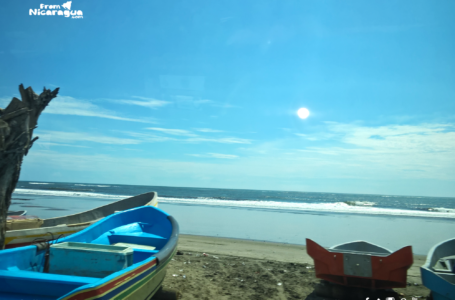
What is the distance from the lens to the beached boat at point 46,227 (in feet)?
18.1

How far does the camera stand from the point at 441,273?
414 cm

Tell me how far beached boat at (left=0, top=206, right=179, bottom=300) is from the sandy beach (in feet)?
3.98

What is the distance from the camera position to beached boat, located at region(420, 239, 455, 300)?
3.51 m

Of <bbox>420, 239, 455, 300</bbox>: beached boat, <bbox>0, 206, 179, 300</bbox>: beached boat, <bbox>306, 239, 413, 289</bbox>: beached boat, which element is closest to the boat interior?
<bbox>420, 239, 455, 300</bbox>: beached boat

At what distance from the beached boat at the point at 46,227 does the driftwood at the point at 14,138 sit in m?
1.14

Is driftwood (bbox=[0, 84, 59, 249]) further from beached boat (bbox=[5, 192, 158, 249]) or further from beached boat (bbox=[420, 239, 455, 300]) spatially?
beached boat (bbox=[420, 239, 455, 300])

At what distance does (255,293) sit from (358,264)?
1841mm

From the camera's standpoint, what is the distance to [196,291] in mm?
5004

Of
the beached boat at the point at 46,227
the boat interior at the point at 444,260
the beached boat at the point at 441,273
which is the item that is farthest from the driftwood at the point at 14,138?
the boat interior at the point at 444,260

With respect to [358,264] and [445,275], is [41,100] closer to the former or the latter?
[358,264]

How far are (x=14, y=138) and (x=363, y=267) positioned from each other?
5896 millimetres

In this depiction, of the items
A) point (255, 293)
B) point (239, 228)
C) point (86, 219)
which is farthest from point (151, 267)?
point (239, 228)

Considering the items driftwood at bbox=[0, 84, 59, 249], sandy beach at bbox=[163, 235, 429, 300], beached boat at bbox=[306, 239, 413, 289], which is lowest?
sandy beach at bbox=[163, 235, 429, 300]

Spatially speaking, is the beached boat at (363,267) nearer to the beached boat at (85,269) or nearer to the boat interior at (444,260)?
the boat interior at (444,260)
